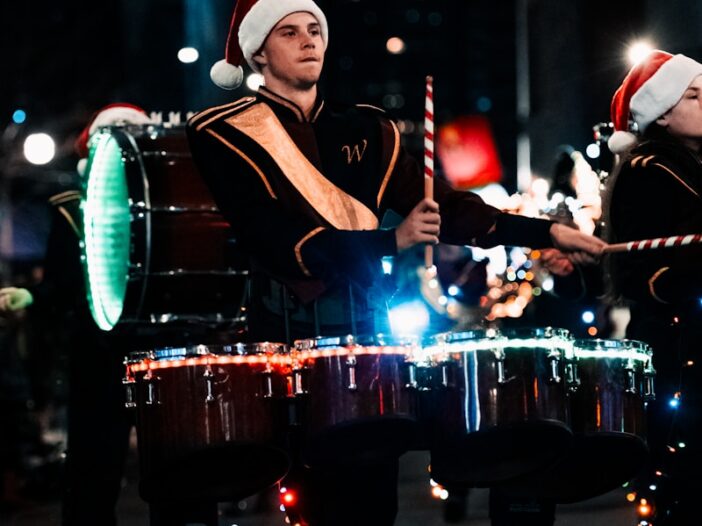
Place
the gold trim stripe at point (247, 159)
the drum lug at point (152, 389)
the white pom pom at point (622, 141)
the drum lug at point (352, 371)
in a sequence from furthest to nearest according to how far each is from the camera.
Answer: the white pom pom at point (622, 141) < the gold trim stripe at point (247, 159) < the drum lug at point (152, 389) < the drum lug at point (352, 371)

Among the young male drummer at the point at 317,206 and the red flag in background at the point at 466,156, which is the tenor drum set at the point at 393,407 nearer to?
the young male drummer at the point at 317,206

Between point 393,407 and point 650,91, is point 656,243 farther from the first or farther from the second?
point 393,407

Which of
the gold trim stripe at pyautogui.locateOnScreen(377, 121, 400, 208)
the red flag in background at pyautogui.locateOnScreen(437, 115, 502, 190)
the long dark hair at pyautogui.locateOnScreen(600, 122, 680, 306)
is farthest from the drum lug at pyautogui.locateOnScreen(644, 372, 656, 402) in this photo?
the red flag in background at pyautogui.locateOnScreen(437, 115, 502, 190)

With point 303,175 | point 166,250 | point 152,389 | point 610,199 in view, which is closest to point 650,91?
point 610,199

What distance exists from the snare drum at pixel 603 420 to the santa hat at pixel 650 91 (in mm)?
1244

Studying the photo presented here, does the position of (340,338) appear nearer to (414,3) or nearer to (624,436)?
(624,436)

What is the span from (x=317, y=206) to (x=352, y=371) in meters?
0.82

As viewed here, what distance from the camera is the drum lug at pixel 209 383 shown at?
5562 millimetres

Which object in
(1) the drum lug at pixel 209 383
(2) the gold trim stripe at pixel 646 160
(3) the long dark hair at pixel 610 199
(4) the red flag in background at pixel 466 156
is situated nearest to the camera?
(1) the drum lug at pixel 209 383

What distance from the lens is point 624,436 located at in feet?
18.5

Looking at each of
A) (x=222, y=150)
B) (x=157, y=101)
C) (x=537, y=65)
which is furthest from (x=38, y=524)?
(x=157, y=101)

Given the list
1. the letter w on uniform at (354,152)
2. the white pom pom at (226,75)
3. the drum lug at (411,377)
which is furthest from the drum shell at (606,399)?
the white pom pom at (226,75)

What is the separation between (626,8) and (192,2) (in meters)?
6.35

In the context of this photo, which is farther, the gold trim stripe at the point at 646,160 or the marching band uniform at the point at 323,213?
the gold trim stripe at the point at 646,160
